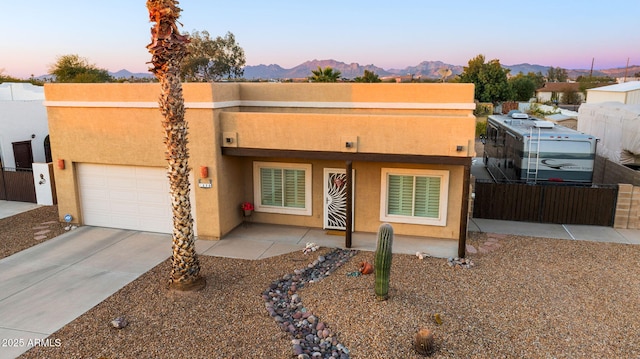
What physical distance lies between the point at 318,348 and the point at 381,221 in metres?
6.43

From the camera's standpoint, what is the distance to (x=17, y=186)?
1759 centimetres

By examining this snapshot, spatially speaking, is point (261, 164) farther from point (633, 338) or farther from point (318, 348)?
point (633, 338)

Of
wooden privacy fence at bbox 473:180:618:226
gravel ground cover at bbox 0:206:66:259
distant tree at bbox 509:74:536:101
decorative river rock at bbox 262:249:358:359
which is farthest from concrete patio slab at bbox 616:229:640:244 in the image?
distant tree at bbox 509:74:536:101

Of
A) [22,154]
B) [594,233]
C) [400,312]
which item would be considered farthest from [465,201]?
[22,154]

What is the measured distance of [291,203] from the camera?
14.2m

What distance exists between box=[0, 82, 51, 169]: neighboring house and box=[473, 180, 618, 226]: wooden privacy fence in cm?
2045

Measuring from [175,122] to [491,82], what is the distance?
187ft

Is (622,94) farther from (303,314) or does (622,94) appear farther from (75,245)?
(75,245)

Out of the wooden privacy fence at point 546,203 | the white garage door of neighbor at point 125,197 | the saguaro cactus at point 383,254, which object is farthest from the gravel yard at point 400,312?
the white garage door of neighbor at point 125,197

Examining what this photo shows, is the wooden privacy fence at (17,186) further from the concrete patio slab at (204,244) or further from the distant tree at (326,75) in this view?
the distant tree at (326,75)

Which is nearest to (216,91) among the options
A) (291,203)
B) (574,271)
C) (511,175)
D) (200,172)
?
(200,172)

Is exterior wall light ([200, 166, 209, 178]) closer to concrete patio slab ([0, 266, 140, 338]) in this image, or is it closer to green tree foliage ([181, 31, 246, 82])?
concrete patio slab ([0, 266, 140, 338])

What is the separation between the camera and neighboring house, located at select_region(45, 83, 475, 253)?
39.4 ft

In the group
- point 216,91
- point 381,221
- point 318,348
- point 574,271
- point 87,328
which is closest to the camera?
point 318,348
